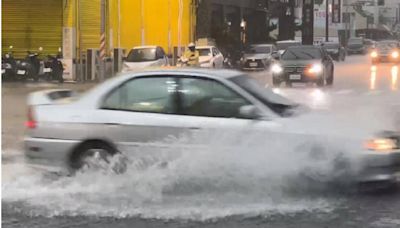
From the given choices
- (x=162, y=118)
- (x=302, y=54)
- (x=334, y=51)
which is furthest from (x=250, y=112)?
(x=334, y=51)

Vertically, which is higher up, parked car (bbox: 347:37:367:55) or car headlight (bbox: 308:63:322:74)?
parked car (bbox: 347:37:367:55)

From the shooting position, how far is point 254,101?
25.3 feet

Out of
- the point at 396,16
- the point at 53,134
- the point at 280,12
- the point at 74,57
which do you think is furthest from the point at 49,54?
the point at 396,16

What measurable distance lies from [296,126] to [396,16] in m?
144

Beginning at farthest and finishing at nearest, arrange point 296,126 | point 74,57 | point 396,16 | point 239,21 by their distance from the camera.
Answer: point 396,16 → point 239,21 → point 74,57 → point 296,126

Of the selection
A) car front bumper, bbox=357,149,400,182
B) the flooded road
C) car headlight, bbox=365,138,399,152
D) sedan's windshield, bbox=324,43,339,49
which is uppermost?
sedan's windshield, bbox=324,43,339,49

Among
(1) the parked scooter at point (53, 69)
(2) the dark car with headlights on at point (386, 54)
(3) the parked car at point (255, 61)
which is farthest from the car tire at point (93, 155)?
(2) the dark car with headlights on at point (386, 54)

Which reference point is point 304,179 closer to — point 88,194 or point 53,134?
point 88,194

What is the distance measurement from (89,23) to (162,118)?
74.7 ft

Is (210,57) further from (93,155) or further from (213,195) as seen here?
(213,195)

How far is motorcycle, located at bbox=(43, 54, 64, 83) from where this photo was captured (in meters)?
26.5

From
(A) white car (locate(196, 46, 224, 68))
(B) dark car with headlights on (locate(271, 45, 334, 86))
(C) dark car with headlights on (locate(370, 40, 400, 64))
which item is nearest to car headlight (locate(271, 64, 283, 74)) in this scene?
(B) dark car with headlights on (locate(271, 45, 334, 86))

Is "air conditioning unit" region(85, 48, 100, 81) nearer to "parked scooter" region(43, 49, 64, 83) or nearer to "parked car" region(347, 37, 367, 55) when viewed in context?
"parked scooter" region(43, 49, 64, 83)

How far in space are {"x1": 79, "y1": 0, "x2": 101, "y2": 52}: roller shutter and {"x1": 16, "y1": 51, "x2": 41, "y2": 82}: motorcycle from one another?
2047 mm
